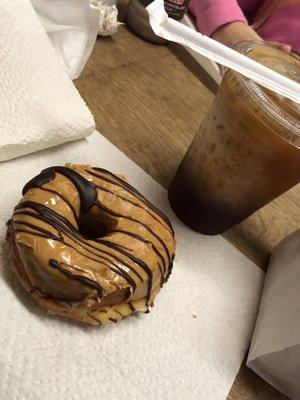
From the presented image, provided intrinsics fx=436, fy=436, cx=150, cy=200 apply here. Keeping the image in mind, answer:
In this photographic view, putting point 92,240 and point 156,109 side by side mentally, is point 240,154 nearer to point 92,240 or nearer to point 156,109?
point 92,240

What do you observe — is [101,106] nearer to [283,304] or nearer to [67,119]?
[67,119]

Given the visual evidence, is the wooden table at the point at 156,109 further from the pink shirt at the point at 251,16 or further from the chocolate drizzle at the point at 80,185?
the chocolate drizzle at the point at 80,185

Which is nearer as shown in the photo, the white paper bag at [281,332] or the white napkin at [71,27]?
the white paper bag at [281,332]

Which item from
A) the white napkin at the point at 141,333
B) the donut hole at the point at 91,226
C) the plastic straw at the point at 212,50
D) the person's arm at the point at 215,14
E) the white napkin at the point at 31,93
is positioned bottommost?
the white napkin at the point at 141,333

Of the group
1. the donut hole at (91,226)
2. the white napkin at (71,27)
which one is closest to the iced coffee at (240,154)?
the donut hole at (91,226)

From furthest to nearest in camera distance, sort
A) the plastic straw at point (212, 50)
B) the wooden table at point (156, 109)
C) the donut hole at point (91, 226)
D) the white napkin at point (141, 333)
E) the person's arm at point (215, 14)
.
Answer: the person's arm at point (215, 14) < the wooden table at point (156, 109) < the donut hole at point (91, 226) < the white napkin at point (141, 333) < the plastic straw at point (212, 50)

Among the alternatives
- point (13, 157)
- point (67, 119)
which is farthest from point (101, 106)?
point (13, 157)

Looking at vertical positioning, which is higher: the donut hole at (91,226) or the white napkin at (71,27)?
the white napkin at (71,27)
